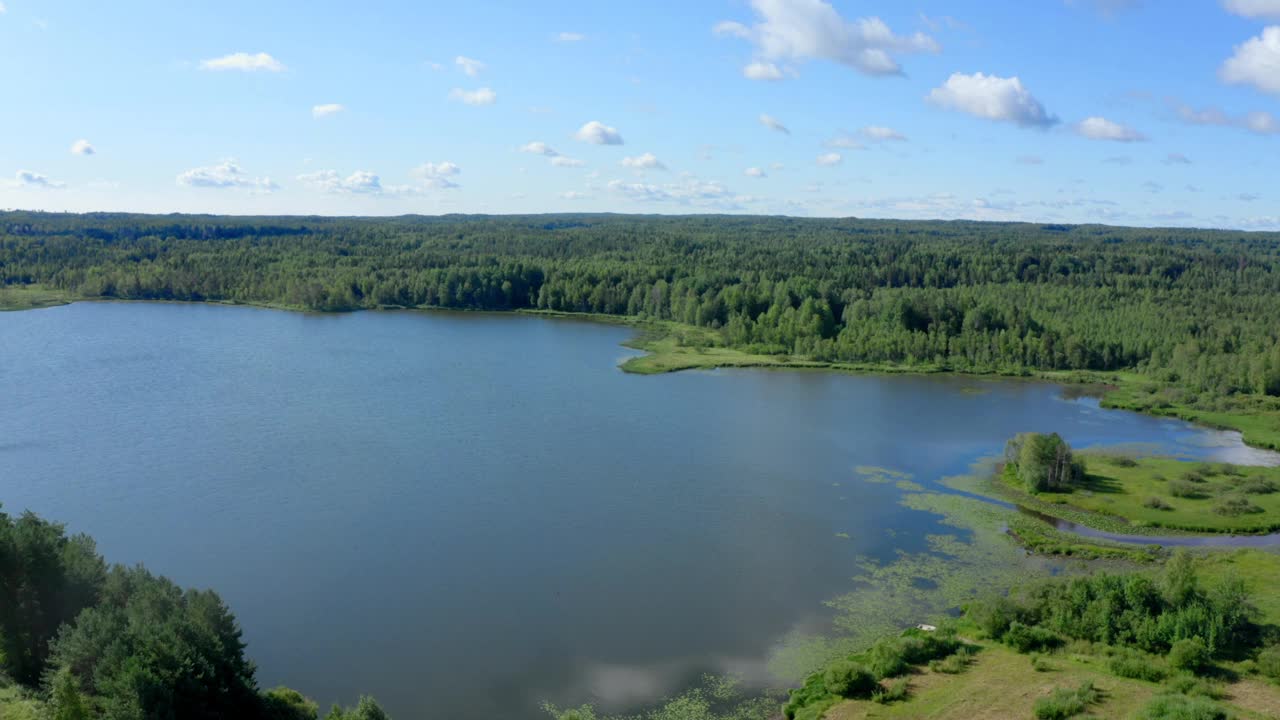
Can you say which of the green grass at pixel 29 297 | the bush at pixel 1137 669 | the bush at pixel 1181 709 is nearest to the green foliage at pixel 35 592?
the bush at pixel 1181 709

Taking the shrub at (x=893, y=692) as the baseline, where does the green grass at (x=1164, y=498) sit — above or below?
above

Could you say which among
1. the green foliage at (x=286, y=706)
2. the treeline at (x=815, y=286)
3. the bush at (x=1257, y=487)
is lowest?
the green foliage at (x=286, y=706)

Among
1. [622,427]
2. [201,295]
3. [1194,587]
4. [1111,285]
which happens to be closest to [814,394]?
[622,427]

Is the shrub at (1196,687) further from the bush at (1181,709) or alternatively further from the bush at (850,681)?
the bush at (850,681)

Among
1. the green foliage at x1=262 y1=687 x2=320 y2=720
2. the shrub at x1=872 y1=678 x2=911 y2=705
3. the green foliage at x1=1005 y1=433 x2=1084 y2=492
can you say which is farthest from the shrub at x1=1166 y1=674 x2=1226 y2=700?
the green foliage at x1=262 y1=687 x2=320 y2=720

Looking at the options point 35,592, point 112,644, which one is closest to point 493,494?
point 35,592

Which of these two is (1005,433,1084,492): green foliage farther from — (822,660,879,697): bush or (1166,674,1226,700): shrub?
(822,660,879,697): bush
